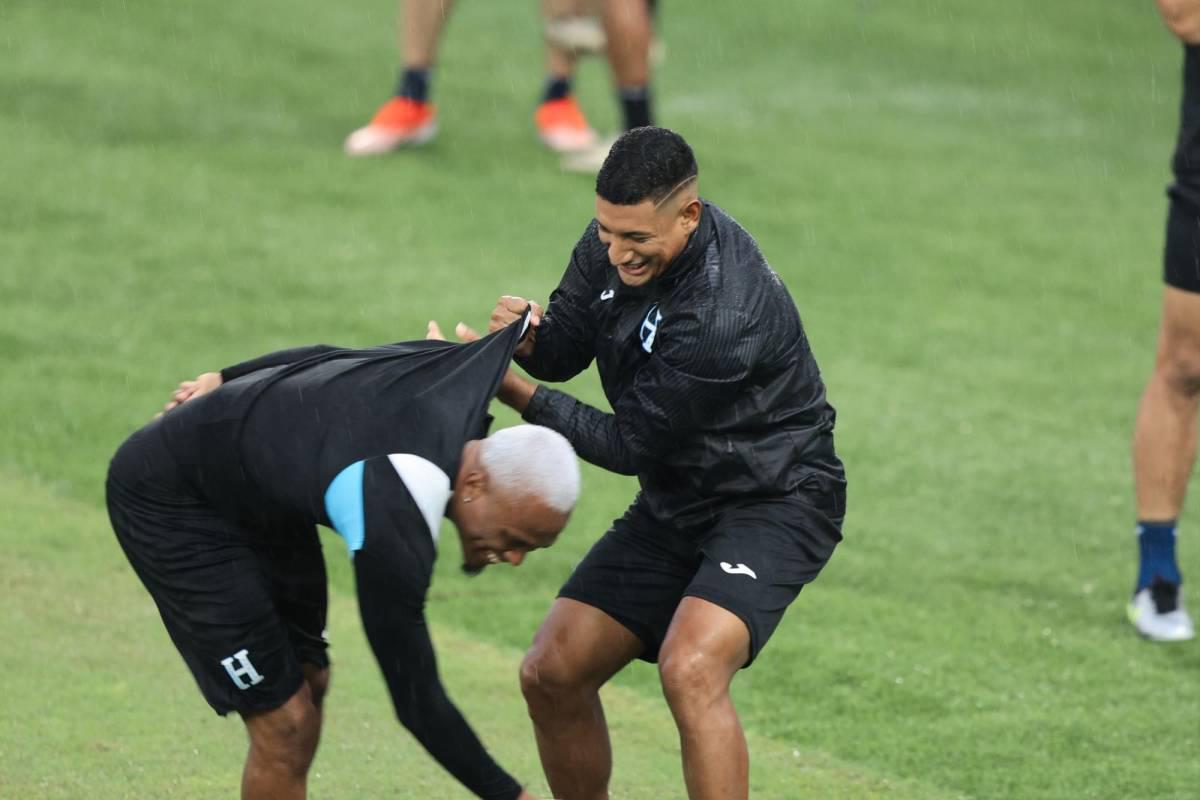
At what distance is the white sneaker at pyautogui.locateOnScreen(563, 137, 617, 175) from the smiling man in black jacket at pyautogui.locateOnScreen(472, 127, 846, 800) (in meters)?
6.31

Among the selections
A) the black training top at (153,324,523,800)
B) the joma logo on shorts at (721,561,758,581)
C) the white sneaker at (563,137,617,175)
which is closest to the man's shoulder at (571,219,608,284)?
the black training top at (153,324,523,800)

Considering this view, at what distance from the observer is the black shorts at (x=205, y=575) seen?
4285 mm

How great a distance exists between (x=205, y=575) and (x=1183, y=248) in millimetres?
3887

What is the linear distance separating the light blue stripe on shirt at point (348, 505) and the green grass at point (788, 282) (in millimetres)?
1613

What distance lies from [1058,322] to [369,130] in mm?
4394

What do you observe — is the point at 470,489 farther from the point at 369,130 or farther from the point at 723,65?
the point at 723,65

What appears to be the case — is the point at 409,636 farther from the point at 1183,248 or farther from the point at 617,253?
the point at 1183,248

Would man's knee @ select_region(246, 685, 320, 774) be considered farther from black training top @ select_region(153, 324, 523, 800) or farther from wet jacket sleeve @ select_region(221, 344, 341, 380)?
wet jacket sleeve @ select_region(221, 344, 341, 380)

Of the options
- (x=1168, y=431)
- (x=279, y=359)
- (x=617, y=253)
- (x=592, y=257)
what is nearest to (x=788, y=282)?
(x=1168, y=431)

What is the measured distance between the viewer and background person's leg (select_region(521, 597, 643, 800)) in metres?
4.72

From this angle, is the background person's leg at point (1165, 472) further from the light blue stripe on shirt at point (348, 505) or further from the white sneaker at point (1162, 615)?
the light blue stripe on shirt at point (348, 505)

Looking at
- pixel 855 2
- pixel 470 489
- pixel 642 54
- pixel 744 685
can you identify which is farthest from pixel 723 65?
pixel 470 489

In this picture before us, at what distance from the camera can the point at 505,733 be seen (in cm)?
577

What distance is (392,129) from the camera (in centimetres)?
1105
